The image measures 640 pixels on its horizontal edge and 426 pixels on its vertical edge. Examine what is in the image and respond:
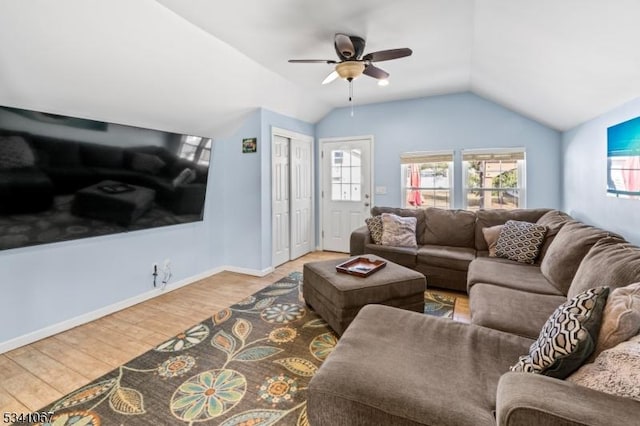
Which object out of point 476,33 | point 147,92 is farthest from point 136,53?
point 476,33

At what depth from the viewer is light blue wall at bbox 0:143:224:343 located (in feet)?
8.18

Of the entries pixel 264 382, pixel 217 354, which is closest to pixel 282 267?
pixel 217 354

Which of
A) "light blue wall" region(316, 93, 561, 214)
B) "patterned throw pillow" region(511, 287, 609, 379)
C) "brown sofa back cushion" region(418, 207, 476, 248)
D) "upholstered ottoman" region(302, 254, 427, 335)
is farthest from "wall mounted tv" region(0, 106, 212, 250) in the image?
"patterned throw pillow" region(511, 287, 609, 379)

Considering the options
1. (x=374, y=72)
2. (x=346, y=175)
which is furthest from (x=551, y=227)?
(x=346, y=175)

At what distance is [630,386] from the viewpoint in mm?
936

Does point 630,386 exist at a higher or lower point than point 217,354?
higher

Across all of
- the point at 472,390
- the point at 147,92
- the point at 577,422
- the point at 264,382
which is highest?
the point at 147,92

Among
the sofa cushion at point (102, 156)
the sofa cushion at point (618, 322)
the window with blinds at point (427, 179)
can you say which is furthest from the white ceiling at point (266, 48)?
the sofa cushion at point (618, 322)

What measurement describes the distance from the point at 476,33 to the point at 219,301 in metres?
3.60

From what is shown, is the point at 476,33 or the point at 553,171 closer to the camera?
the point at 476,33

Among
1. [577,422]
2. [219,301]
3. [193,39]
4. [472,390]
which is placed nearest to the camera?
[577,422]

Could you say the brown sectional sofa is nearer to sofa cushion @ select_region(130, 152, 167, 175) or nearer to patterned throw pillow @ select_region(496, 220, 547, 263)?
patterned throw pillow @ select_region(496, 220, 547, 263)

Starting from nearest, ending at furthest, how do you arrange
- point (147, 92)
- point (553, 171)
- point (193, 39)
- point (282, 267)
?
point (193, 39)
point (147, 92)
point (553, 171)
point (282, 267)

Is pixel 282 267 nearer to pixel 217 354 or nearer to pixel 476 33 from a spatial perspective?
pixel 217 354
